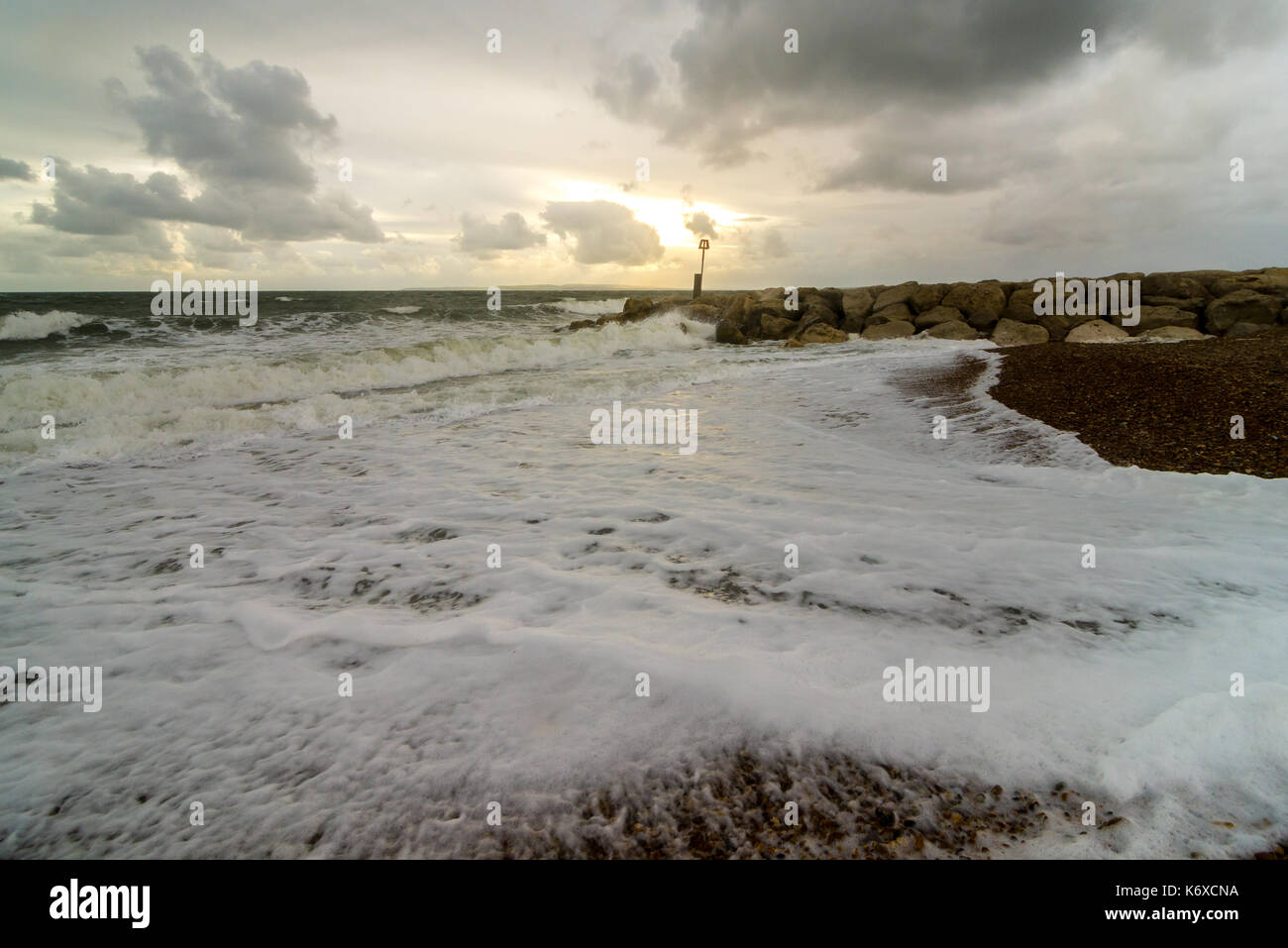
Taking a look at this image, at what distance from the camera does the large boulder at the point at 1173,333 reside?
2076 cm

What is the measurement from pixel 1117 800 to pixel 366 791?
9.35 ft

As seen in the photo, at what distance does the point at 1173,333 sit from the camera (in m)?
21.1

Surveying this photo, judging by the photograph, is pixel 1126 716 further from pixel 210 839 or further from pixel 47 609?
pixel 47 609

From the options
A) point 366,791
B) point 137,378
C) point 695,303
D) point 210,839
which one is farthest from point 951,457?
point 695,303

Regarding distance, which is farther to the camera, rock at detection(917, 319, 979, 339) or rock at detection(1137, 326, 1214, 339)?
rock at detection(917, 319, 979, 339)

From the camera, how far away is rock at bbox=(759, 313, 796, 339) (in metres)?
29.5

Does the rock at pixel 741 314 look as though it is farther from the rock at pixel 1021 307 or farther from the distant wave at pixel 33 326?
the distant wave at pixel 33 326

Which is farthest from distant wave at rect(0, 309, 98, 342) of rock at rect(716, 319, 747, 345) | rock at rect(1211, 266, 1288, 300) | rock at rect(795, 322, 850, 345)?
rock at rect(1211, 266, 1288, 300)

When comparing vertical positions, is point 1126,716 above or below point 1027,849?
above

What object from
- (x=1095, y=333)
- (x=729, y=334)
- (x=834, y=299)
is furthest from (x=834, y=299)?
(x=1095, y=333)

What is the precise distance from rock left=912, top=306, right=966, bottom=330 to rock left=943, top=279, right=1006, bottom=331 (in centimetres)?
43

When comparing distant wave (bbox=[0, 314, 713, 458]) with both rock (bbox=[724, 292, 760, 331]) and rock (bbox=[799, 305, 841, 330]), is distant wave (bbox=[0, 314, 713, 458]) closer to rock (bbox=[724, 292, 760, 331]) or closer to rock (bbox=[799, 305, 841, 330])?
rock (bbox=[724, 292, 760, 331])

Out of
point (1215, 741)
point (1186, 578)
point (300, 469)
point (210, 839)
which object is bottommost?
point (210, 839)
